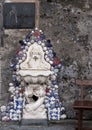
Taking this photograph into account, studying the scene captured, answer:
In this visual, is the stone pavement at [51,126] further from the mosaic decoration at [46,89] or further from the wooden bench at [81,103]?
the wooden bench at [81,103]

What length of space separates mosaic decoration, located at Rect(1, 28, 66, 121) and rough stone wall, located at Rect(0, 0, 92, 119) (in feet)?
0.50

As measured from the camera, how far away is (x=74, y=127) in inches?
328

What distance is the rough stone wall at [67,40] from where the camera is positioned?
29.1 ft

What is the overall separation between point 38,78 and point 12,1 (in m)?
1.40

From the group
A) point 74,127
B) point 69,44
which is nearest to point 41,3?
point 69,44

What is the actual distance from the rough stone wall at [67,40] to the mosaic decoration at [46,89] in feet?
0.50

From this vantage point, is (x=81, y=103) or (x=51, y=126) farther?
(x=51, y=126)

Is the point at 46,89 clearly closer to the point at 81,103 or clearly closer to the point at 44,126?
the point at 44,126

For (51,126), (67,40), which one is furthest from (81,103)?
(67,40)

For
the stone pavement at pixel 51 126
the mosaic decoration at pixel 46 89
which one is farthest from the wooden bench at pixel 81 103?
the mosaic decoration at pixel 46 89

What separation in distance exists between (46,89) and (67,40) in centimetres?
90

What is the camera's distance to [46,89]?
8.65 m

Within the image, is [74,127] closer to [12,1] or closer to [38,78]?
[38,78]

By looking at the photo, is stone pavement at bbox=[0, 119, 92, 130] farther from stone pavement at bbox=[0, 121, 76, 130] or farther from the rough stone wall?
the rough stone wall
